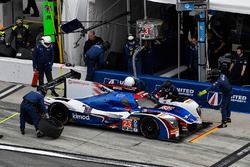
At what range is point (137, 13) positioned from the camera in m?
24.5

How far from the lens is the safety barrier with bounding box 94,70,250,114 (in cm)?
1942

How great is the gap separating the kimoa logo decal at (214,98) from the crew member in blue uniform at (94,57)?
3.48 meters

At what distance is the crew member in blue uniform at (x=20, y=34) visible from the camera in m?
24.1

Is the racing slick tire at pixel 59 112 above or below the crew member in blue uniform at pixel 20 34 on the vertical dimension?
below

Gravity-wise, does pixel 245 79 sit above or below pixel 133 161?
above

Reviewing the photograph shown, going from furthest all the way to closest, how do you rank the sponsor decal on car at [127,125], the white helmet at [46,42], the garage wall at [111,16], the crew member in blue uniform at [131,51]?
the garage wall at [111,16]
the crew member in blue uniform at [131,51]
the white helmet at [46,42]
the sponsor decal on car at [127,125]

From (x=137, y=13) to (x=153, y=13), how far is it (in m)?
0.56

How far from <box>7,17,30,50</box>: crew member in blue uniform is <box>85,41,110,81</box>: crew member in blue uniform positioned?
3850mm

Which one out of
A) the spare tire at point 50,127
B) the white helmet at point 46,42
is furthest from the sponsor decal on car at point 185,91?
the spare tire at point 50,127

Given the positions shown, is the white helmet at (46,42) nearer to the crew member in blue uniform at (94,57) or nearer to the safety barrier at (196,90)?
the crew member in blue uniform at (94,57)

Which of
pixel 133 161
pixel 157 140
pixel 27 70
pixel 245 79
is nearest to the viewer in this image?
pixel 133 161

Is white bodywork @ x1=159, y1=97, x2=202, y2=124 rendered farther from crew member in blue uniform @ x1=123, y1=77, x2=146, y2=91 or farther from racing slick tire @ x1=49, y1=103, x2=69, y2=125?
racing slick tire @ x1=49, y1=103, x2=69, y2=125

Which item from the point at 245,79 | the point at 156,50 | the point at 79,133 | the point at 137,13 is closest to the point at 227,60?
the point at 245,79

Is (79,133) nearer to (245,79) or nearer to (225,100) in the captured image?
(225,100)
